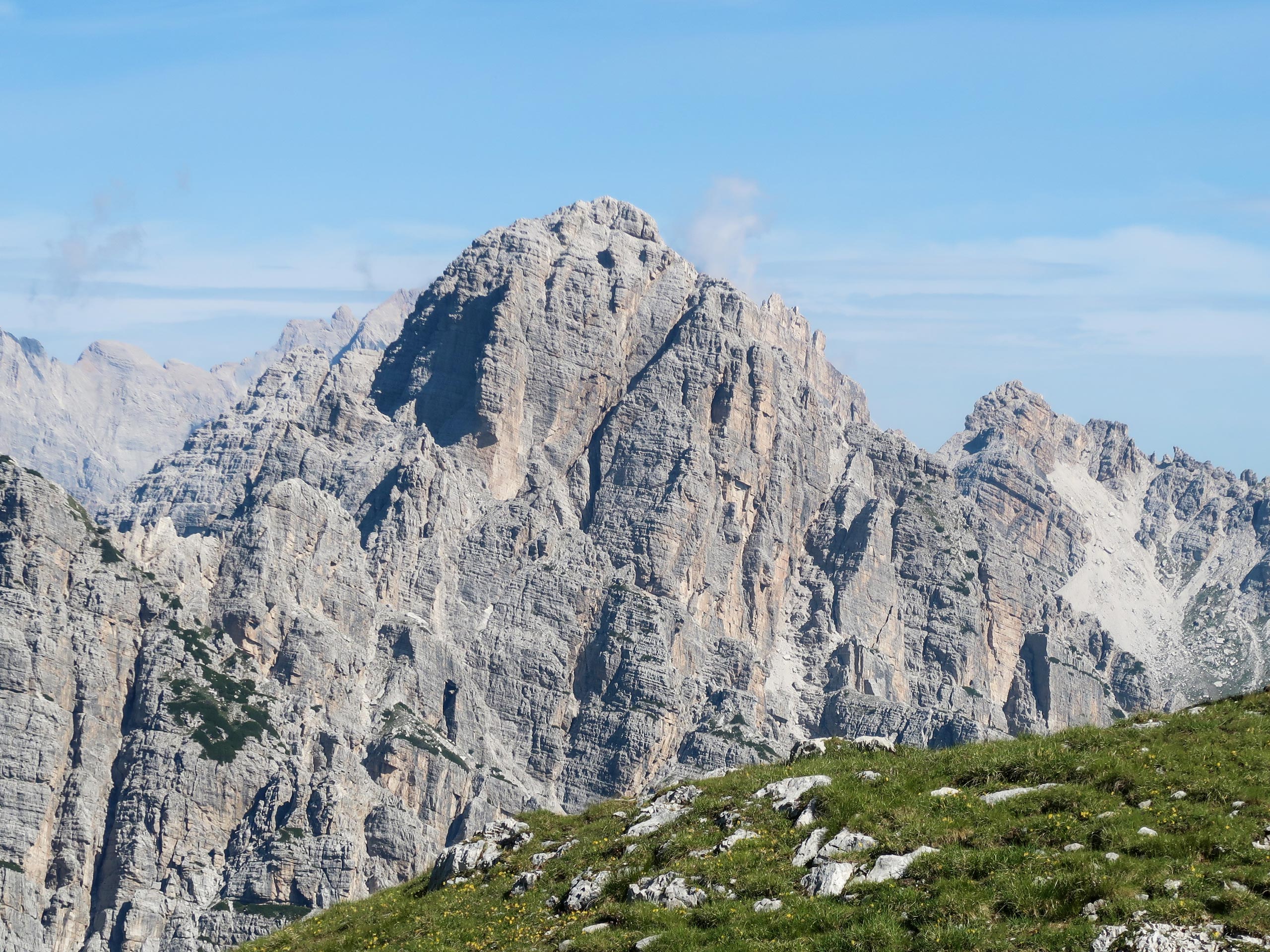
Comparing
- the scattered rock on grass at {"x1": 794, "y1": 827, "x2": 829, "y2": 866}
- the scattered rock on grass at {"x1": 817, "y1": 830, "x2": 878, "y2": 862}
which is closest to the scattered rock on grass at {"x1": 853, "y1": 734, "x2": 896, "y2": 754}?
the scattered rock on grass at {"x1": 794, "y1": 827, "x2": 829, "y2": 866}

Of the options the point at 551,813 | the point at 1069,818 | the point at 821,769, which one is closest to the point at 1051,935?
the point at 1069,818

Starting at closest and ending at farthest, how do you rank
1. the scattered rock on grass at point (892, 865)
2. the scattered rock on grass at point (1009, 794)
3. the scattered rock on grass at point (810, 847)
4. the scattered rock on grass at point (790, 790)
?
the scattered rock on grass at point (892, 865) → the scattered rock on grass at point (810, 847) → the scattered rock on grass at point (1009, 794) → the scattered rock on grass at point (790, 790)

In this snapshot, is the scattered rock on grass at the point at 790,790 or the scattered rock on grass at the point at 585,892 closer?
the scattered rock on grass at the point at 585,892

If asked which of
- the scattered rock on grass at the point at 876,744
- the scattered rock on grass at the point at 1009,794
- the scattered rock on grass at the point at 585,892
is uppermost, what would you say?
the scattered rock on grass at the point at 876,744

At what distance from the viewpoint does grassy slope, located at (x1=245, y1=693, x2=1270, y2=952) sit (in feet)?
103

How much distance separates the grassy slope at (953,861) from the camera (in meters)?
31.4

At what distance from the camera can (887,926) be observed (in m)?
31.8

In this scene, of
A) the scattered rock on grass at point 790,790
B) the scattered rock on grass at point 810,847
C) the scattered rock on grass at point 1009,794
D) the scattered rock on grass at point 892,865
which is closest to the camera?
the scattered rock on grass at point 892,865

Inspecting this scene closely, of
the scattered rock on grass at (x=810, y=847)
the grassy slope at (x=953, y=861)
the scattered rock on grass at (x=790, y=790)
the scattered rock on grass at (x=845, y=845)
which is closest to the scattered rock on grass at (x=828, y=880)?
the grassy slope at (x=953, y=861)

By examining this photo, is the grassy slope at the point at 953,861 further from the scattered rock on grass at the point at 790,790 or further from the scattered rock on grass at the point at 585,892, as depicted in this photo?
the scattered rock on grass at the point at 790,790

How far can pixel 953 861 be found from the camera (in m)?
34.2

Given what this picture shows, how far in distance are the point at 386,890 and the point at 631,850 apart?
500 inches

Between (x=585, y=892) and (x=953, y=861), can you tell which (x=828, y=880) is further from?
(x=585, y=892)

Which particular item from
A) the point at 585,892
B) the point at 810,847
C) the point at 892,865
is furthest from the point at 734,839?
the point at 892,865
